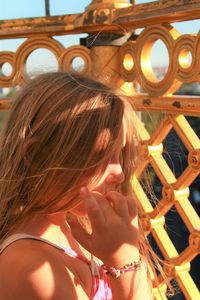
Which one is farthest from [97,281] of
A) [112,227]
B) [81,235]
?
[112,227]

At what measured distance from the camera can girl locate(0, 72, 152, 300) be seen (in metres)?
1.13

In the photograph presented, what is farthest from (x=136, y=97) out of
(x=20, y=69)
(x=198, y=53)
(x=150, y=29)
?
(x=20, y=69)

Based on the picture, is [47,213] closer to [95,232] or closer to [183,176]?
[95,232]

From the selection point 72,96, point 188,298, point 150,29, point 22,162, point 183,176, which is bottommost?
point 188,298

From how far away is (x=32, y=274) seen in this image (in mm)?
1097

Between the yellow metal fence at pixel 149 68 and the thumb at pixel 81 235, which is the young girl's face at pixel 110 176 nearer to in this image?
the thumb at pixel 81 235

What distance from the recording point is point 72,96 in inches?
48.3

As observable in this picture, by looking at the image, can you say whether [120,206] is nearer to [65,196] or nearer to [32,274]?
[65,196]

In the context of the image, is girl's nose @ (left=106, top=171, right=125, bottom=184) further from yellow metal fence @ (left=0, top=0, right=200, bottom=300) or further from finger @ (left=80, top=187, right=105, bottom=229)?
yellow metal fence @ (left=0, top=0, right=200, bottom=300)

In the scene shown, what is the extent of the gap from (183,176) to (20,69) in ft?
2.51

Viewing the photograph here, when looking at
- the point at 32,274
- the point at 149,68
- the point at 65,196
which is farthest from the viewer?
the point at 149,68

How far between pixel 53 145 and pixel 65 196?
114mm

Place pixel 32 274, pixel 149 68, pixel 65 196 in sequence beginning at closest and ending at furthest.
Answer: pixel 32 274, pixel 65 196, pixel 149 68

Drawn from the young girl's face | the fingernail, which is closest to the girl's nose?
the young girl's face
